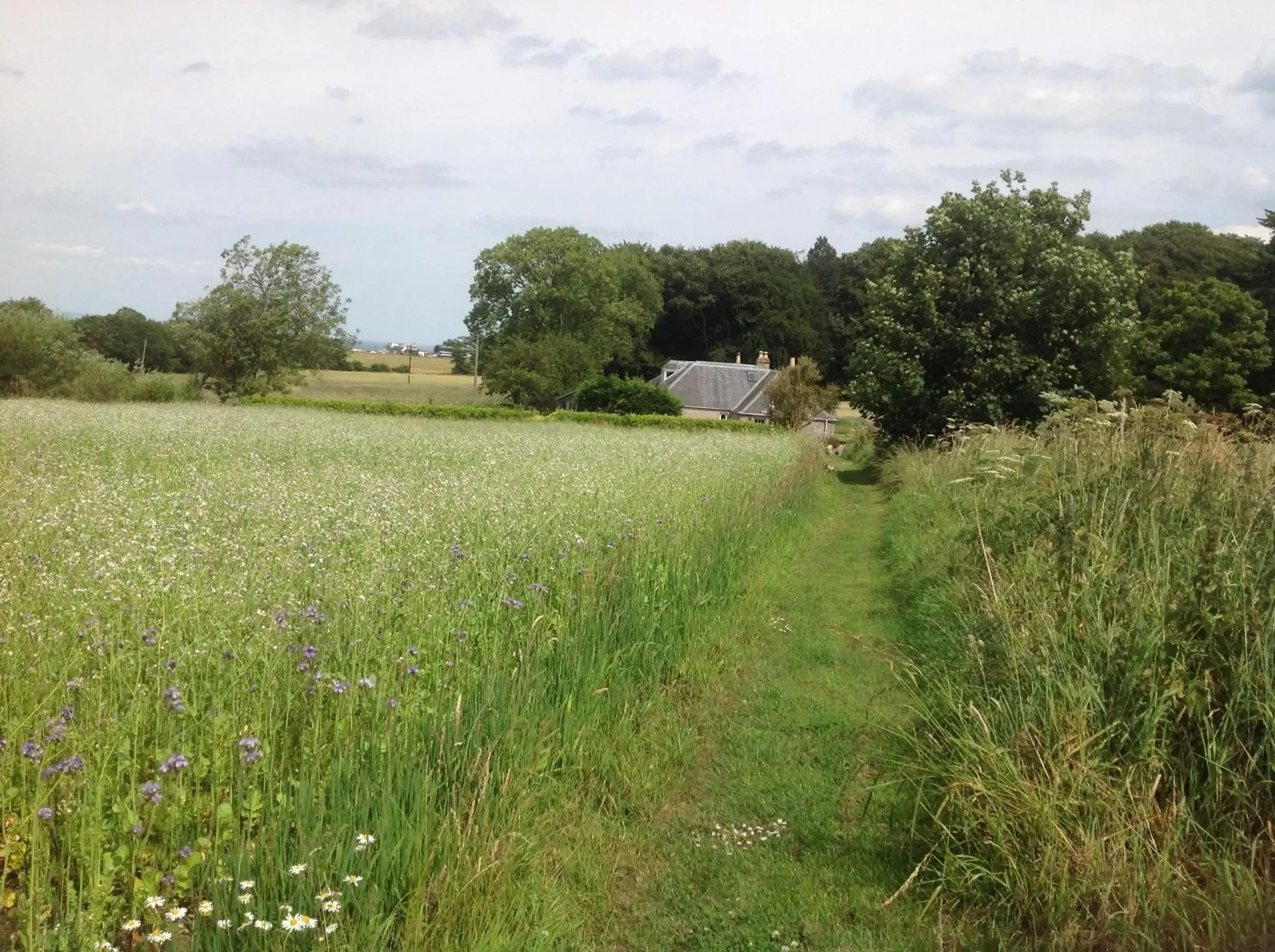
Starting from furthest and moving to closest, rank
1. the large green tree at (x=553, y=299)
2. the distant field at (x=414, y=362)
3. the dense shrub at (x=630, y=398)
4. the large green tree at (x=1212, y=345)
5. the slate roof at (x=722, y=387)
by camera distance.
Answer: the distant field at (x=414, y=362)
the large green tree at (x=553, y=299)
the slate roof at (x=722, y=387)
the dense shrub at (x=630, y=398)
the large green tree at (x=1212, y=345)

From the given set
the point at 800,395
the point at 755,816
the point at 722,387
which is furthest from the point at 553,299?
the point at 755,816

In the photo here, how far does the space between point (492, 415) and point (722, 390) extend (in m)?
21.2

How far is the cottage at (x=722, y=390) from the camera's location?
60.0 m

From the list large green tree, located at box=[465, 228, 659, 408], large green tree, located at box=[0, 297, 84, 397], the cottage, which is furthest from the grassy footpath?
large green tree, located at box=[465, 228, 659, 408]

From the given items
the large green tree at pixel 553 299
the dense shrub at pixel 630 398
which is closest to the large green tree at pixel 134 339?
the large green tree at pixel 553 299

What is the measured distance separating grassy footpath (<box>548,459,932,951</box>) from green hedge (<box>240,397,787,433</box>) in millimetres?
34043

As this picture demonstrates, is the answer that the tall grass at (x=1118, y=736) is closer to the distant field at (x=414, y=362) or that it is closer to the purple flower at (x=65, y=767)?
the purple flower at (x=65, y=767)

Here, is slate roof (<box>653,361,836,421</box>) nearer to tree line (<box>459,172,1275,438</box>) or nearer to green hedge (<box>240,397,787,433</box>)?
tree line (<box>459,172,1275,438</box>)

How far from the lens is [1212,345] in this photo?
46.3 meters

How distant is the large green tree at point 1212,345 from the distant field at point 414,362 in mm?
69181

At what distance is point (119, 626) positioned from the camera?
451 cm

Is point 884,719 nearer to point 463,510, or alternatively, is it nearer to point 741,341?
point 463,510

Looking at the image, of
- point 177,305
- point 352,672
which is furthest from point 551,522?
point 177,305

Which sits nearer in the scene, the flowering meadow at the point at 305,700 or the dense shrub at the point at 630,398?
the flowering meadow at the point at 305,700
